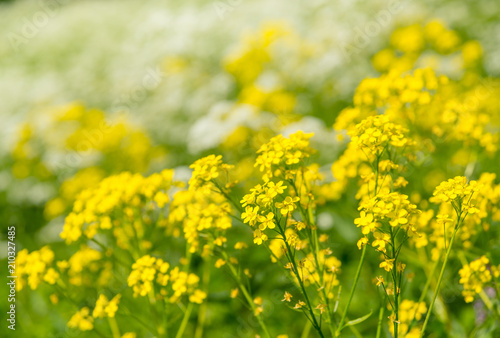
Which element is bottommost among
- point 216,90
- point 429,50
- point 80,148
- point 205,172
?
point 429,50

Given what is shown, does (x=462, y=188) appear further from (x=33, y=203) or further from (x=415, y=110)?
(x=33, y=203)

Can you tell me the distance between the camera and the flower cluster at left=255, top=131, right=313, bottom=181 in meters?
1.71

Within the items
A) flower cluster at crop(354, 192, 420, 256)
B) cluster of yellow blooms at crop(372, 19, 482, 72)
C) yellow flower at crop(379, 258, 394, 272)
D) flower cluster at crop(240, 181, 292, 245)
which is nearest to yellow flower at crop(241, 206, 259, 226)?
flower cluster at crop(240, 181, 292, 245)

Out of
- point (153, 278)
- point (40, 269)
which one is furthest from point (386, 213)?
point (40, 269)

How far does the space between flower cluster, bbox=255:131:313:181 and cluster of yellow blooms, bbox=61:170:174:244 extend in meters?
0.71

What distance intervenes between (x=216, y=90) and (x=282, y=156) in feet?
12.0

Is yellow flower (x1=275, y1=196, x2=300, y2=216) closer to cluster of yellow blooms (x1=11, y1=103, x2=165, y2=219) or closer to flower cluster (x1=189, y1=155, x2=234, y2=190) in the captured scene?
flower cluster (x1=189, y1=155, x2=234, y2=190)

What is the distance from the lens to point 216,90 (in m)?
5.27

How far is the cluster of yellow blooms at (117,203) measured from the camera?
2.28m

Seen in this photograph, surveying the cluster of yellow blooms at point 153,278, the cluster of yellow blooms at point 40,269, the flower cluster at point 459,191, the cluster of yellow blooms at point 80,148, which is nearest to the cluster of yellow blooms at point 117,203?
the cluster of yellow blooms at point 40,269

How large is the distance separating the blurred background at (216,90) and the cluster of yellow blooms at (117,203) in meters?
1.17

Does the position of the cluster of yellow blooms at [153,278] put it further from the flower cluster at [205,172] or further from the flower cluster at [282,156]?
the flower cluster at [282,156]

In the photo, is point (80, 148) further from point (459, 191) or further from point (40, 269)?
point (459, 191)

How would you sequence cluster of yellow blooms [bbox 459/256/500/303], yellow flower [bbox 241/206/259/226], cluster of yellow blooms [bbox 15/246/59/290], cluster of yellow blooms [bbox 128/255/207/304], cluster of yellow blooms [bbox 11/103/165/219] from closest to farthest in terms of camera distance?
yellow flower [bbox 241/206/259/226]
cluster of yellow blooms [bbox 459/256/500/303]
cluster of yellow blooms [bbox 128/255/207/304]
cluster of yellow blooms [bbox 15/246/59/290]
cluster of yellow blooms [bbox 11/103/165/219]
